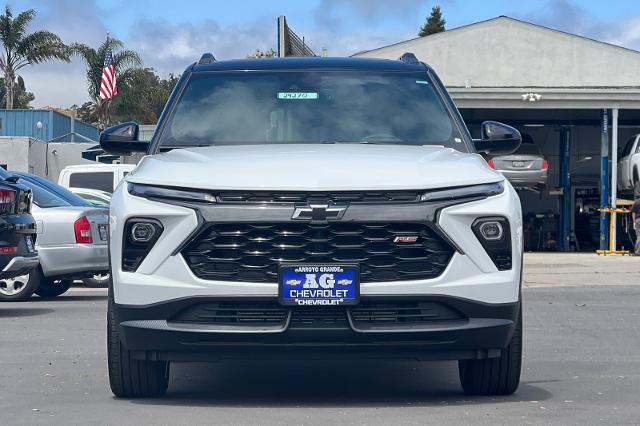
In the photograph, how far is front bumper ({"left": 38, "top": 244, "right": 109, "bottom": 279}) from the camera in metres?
15.0

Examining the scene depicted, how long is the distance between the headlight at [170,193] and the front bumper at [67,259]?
8709 mm

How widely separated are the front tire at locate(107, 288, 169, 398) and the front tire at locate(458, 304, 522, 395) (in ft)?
5.50

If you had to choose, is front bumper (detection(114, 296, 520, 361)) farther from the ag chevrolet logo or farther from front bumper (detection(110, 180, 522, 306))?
the ag chevrolet logo

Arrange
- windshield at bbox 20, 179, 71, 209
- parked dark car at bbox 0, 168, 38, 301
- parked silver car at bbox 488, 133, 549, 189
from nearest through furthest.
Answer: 1. parked dark car at bbox 0, 168, 38, 301
2. windshield at bbox 20, 179, 71, 209
3. parked silver car at bbox 488, 133, 549, 189

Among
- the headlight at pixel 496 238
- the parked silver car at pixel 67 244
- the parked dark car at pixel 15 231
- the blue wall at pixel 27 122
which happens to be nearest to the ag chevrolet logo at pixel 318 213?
the headlight at pixel 496 238

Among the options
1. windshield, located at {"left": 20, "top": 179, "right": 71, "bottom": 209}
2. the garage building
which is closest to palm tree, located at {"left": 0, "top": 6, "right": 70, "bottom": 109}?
the garage building

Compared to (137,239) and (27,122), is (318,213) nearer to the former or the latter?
(137,239)

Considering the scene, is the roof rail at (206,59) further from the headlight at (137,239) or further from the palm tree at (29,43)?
the palm tree at (29,43)

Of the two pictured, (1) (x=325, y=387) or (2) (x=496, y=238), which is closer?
(2) (x=496, y=238)

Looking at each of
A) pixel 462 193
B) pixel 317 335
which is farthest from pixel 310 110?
pixel 317 335

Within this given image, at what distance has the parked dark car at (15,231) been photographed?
42.2 feet

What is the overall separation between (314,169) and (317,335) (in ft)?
2.77

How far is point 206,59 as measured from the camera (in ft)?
28.5

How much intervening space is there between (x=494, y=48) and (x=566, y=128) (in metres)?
3.79
